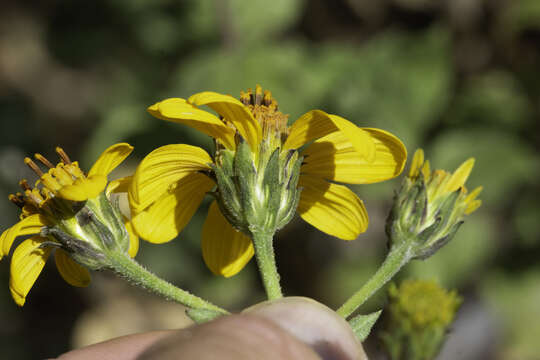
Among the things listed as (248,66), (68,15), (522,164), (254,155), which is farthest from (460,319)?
(68,15)

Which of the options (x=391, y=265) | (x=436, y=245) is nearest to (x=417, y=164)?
(x=436, y=245)

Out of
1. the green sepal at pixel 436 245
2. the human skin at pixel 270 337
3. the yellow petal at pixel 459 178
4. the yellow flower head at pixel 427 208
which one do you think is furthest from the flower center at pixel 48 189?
the yellow petal at pixel 459 178

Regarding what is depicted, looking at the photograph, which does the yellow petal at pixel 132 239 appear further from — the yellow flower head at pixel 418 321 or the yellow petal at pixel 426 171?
the yellow petal at pixel 426 171

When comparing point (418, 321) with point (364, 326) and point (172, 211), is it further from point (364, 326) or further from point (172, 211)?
point (172, 211)

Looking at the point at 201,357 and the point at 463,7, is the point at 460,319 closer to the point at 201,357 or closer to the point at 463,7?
the point at 463,7

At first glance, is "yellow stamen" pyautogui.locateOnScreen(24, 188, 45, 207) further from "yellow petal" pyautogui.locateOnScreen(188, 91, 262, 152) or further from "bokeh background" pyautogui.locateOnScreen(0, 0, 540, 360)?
"bokeh background" pyautogui.locateOnScreen(0, 0, 540, 360)

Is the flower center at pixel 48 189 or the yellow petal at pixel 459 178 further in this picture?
the yellow petal at pixel 459 178
